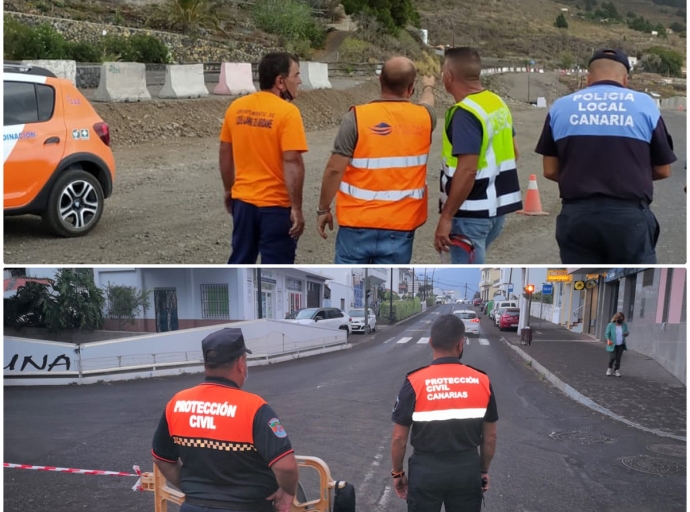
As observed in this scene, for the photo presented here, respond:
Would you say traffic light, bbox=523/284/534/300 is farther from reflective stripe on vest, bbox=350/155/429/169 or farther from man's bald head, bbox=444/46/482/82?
man's bald head, bbox=444/46/482/82

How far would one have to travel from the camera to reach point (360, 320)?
519cm

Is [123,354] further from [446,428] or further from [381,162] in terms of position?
[446,428]

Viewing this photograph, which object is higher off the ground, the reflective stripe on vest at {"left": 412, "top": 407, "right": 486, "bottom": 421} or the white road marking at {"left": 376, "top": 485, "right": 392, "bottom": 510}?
the reflective stripe on vest at {"left": 412, "top": 407, "right": 486, "bottom": 421}

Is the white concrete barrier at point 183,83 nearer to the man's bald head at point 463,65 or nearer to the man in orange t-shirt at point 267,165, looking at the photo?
the man in orange t-shirt at point 267,165

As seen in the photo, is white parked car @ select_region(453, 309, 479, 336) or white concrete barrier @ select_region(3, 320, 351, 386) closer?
white parked car @ select_region(453, 309, 479, 336)

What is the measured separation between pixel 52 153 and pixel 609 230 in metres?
5.37

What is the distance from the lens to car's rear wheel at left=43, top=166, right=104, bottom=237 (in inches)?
291

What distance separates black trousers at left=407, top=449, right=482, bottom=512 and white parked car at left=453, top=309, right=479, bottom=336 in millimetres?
865

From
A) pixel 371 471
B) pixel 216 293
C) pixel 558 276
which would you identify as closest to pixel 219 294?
pixel 216 293

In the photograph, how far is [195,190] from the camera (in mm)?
10930

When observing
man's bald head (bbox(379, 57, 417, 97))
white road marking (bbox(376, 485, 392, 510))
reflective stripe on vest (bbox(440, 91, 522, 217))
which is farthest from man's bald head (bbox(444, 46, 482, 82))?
white road marking (bbox(376, 485, 392, 510))

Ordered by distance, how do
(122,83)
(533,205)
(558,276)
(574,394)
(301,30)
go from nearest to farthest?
(558,276)
(574,394)
(533,205)
(122,83)
(301,30)

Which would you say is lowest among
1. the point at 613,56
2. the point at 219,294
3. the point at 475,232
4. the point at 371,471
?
the point at 371,471

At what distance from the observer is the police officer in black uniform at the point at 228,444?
347cm
